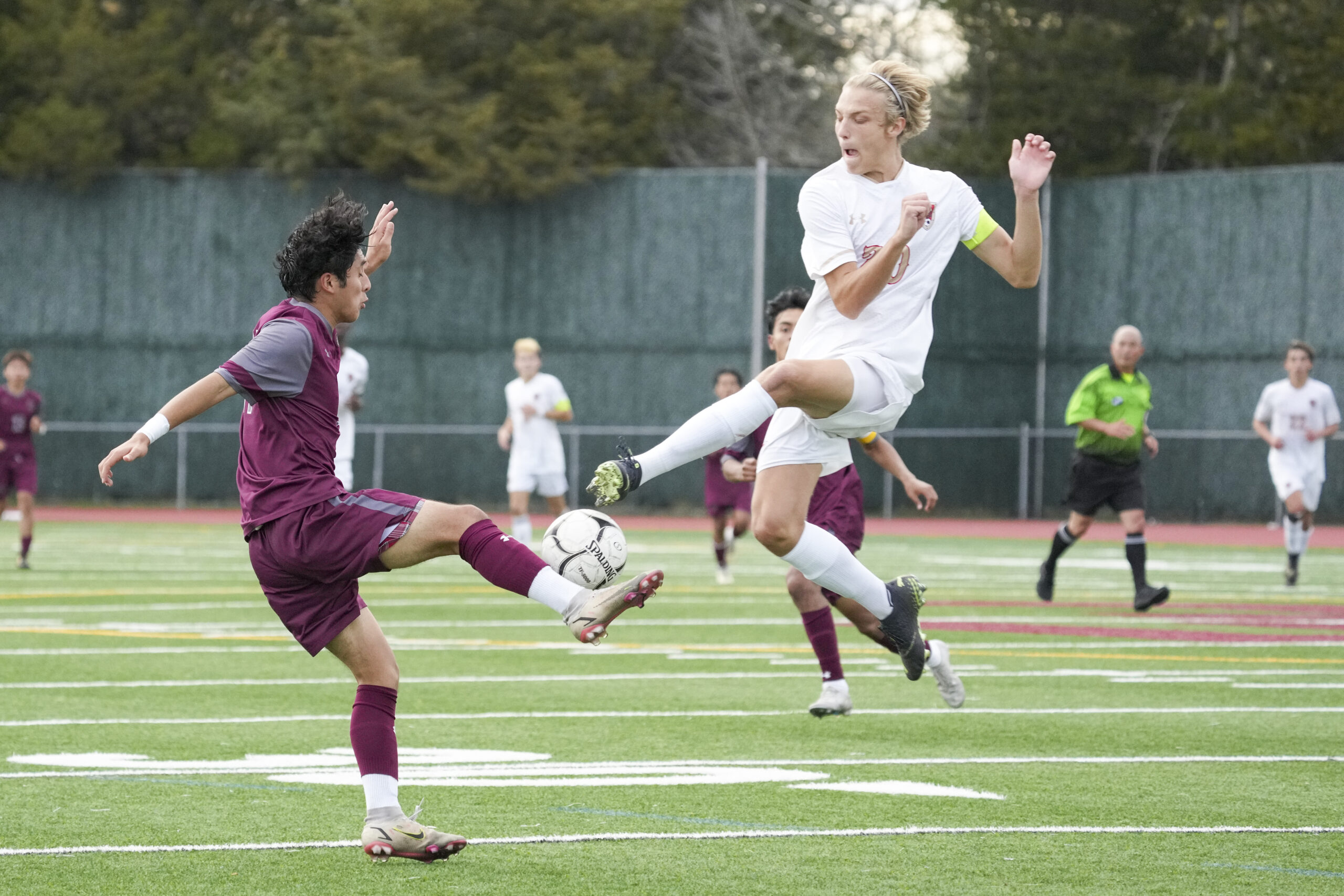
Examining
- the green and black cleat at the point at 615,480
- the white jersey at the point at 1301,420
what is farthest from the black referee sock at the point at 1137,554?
the green and black cleat at the point at 615,480

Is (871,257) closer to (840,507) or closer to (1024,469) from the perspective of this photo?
(840,507)

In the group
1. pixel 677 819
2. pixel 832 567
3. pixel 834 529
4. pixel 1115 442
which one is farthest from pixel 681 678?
pixel 1115 442

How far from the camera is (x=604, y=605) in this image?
524 centimetres

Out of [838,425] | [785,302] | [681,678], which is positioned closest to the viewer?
[838,425]

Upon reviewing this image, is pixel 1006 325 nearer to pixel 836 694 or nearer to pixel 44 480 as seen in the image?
pixel 44 480

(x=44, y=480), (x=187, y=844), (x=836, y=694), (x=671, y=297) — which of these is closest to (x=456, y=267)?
(x=671, y=297)

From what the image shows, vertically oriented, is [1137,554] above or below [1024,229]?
below

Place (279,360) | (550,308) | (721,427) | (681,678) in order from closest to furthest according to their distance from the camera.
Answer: (279,360)
(721,427)
(681,678)
(550,308)

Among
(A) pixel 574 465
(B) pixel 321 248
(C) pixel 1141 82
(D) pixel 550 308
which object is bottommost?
(A) pixel 574 465

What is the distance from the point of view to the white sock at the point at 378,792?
214 inches

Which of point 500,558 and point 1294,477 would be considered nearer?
point 500,558

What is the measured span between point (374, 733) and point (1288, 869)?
8.37 ft

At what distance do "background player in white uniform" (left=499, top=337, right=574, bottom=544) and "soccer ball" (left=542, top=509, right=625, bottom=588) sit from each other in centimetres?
1395

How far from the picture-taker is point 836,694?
879cm
